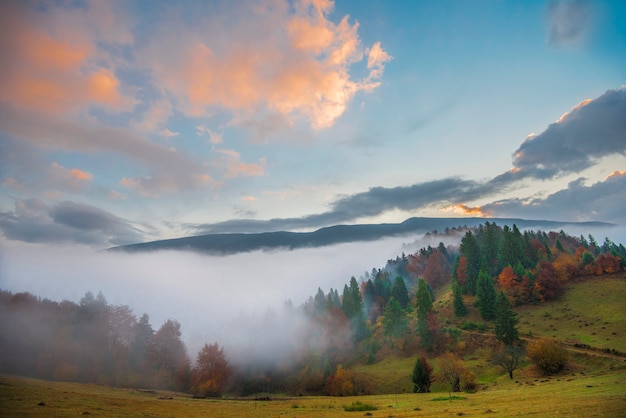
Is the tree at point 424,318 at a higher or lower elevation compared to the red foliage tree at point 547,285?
lower

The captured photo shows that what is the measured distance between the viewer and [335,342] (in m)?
162

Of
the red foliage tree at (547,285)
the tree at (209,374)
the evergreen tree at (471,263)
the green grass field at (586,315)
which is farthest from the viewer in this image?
the evergreen tree at (471,263)

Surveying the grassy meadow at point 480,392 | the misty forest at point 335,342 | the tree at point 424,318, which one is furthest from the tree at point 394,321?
the grassy meadow at point 480,392

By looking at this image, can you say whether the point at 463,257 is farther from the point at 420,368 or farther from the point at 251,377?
the point at 251,377

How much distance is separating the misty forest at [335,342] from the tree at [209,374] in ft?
1.15

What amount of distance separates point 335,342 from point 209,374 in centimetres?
6968

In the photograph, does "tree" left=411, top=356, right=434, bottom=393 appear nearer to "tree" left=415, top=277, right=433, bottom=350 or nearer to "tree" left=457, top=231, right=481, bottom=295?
"tree" left=415, top=277, right=433, bottom=350

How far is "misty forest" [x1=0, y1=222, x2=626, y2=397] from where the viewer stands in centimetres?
9906

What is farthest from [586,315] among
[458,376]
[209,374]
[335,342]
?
[209,374]

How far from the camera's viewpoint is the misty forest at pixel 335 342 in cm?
9906

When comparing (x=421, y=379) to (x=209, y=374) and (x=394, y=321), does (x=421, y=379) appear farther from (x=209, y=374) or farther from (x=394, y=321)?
(x=209, y=374)

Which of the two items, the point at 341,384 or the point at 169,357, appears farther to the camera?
the point at 169,357

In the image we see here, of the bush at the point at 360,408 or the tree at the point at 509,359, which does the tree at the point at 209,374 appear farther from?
the tree at the point at 509,359

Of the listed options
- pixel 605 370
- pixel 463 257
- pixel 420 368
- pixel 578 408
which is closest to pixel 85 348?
pixel 420 368
